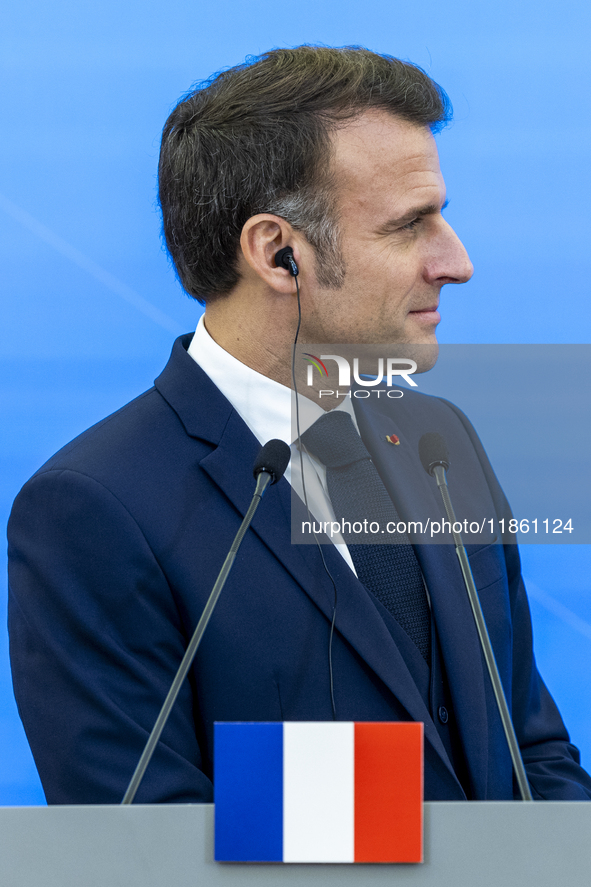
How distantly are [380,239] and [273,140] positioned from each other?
0.81ft

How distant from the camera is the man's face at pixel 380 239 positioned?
1315 mm

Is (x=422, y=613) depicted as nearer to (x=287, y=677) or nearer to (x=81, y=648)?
(x=287, y=677)

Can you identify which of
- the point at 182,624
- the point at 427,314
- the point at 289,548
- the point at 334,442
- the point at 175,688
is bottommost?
the point at 175,688

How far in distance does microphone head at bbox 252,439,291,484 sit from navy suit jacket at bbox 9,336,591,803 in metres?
0.20

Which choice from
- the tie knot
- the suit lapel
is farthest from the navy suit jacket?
the tie knot

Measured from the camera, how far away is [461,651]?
123 centimetres

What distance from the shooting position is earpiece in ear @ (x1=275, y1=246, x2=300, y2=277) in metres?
1.33

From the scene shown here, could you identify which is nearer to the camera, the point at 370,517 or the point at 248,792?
the point at 248,792

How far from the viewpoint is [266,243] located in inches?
54.1

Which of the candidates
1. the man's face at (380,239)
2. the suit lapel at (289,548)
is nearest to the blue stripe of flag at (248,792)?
the suit lapel at (289,548)

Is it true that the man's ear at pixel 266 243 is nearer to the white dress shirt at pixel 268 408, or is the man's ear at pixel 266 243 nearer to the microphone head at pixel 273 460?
the white dress shirt at pixel 268 408

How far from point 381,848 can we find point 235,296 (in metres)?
0.92

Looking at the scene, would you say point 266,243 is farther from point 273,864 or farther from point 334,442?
point 273,864

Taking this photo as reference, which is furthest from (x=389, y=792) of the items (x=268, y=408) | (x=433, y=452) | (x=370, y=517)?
(x=268, y=408)
